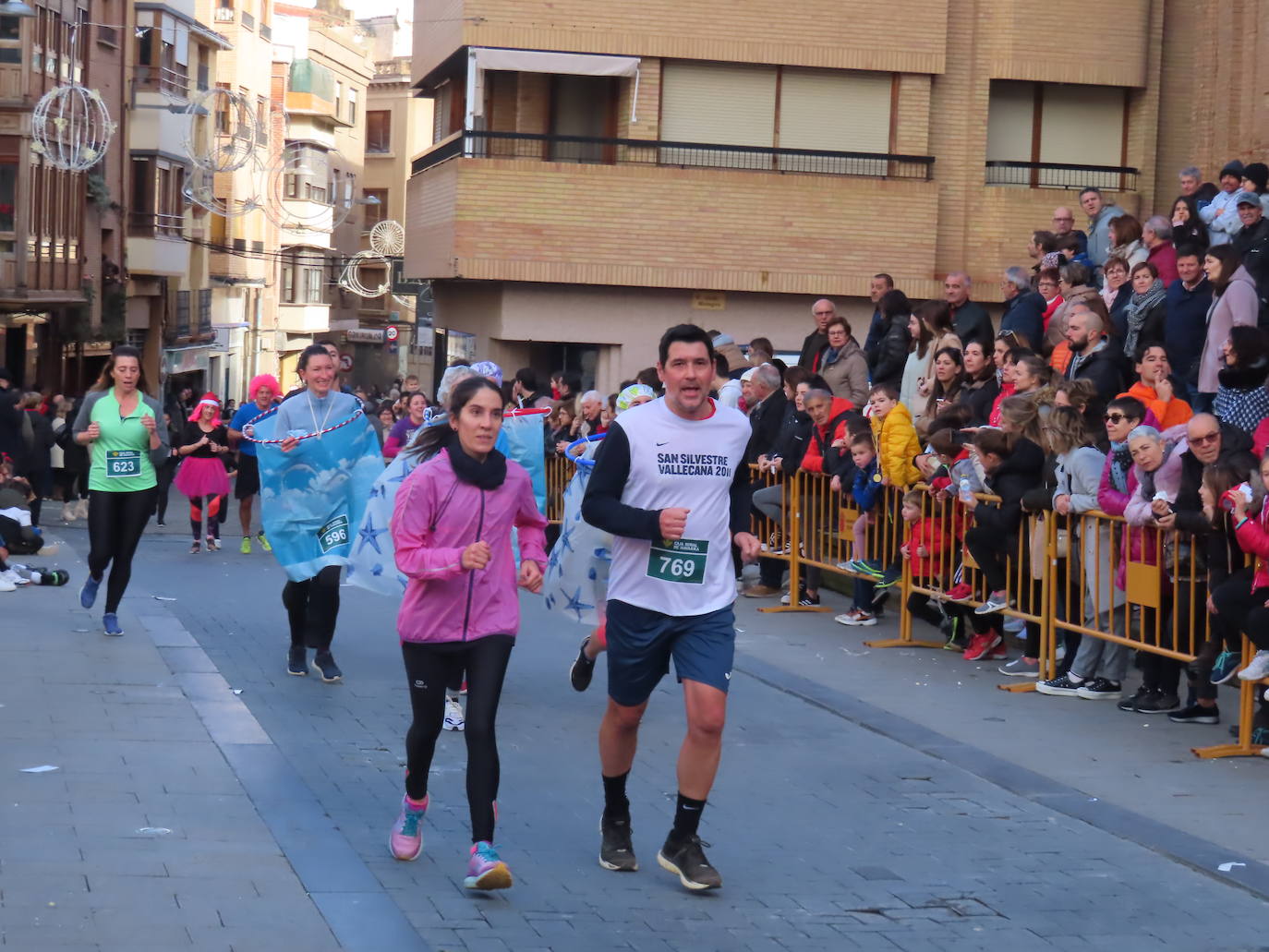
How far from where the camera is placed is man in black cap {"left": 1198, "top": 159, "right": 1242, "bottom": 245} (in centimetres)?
1555

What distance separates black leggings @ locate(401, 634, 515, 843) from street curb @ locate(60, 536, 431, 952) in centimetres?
41

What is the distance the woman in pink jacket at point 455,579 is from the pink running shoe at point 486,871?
0.23 meters

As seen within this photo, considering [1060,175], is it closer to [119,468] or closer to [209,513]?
[209,513]

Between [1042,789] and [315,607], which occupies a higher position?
[315,607]

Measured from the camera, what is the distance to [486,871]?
6414mm

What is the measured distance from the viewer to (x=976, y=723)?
10312 millimetres

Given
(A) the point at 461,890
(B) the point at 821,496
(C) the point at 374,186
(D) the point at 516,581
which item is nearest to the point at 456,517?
(D) the point at 516,581

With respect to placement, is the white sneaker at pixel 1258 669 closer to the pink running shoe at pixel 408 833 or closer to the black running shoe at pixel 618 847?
the black running shoe at pixel 618 847

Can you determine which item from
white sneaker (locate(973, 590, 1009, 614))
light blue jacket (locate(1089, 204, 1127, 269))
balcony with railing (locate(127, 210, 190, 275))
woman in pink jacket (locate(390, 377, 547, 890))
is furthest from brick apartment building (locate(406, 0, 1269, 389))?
balcony with railing (locate(127, 210, 190, 275))

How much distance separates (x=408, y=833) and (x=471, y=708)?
0.61 meters

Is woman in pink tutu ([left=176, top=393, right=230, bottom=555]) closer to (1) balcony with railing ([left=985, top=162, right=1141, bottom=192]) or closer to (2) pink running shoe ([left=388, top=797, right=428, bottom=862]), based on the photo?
(1) balcony with railing ([left=985, top=162, right=1141, bottom=192])

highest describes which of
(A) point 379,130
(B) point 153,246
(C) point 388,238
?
(A) point 379,130

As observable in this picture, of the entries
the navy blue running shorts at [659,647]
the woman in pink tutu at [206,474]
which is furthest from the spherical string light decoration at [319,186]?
the navy blue running shorts at [659,647]

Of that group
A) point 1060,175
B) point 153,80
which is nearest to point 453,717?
point 1060,175
